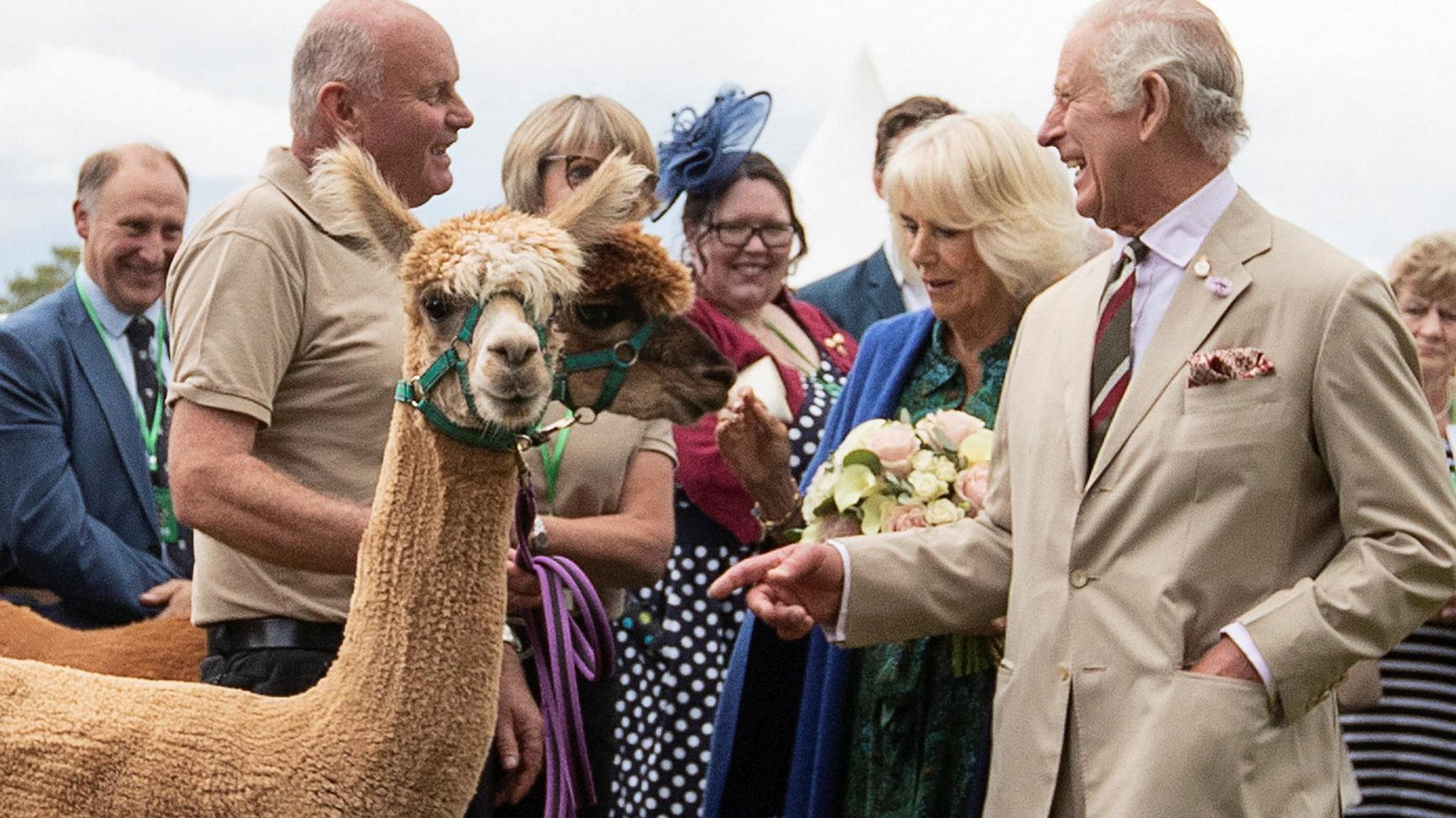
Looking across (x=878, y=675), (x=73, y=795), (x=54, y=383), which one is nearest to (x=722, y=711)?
(x=878, y=675)

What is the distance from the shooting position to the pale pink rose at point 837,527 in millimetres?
4121

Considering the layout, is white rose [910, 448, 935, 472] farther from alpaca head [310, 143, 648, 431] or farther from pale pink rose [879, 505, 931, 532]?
alpaca head [310, 143, 648, 431]

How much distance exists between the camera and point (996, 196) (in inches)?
170

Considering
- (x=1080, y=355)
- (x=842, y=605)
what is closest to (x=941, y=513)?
(x=842, y=605)

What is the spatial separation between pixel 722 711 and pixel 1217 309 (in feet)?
6.66

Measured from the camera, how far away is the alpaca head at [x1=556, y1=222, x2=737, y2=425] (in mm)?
3521

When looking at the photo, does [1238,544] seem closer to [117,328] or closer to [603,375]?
[603,375]

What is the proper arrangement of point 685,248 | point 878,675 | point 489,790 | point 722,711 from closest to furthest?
point 489,790, point 878,675, point 722,711, point 685,248

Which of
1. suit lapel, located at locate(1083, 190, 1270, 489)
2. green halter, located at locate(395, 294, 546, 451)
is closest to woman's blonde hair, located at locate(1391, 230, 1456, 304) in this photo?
suit lapel, located at locate(1083, 190, 1270, 489)

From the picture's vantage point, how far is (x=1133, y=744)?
2963 millimetres

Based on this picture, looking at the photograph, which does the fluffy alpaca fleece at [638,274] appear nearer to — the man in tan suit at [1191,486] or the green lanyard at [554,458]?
the green lanyard at [554,458]

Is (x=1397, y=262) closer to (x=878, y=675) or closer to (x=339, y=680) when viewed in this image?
(x=878, y=675)

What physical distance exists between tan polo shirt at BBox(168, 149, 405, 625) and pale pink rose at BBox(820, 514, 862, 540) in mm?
1171

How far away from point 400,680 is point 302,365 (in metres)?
0.75
